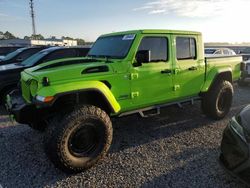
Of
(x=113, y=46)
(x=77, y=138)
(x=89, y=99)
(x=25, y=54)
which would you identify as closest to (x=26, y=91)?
(x=89, y=99)

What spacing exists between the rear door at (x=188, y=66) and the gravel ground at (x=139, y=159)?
2.79 ft

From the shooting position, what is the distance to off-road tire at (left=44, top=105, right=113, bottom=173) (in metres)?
3.43

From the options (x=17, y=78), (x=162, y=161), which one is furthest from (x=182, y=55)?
(x=17, y=78)

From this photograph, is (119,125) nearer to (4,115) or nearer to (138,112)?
(138,112)

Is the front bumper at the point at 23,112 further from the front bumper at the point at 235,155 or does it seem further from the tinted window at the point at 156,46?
the front bumper at the point at 235,155

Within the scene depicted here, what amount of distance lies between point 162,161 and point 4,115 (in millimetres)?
4390

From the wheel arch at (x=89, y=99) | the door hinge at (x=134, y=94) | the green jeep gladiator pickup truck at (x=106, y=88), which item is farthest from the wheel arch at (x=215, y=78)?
the wheel arch at (x=89, y=99)

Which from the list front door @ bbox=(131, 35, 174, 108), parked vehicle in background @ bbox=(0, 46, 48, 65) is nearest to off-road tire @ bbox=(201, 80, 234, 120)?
front door @ bbox=(131, 35, 174, 108)

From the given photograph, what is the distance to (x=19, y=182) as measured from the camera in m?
3.40

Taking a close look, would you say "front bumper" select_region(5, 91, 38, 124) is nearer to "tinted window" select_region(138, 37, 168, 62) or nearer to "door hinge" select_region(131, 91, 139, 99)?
"door hinge" select_region(131, 91, 139, 99)

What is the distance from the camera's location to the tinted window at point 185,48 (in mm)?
5083

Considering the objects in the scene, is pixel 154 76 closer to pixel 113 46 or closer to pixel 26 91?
pixel 113 46

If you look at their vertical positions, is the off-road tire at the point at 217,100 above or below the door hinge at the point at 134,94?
below

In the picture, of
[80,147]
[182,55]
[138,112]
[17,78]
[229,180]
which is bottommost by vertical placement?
[229,180]
